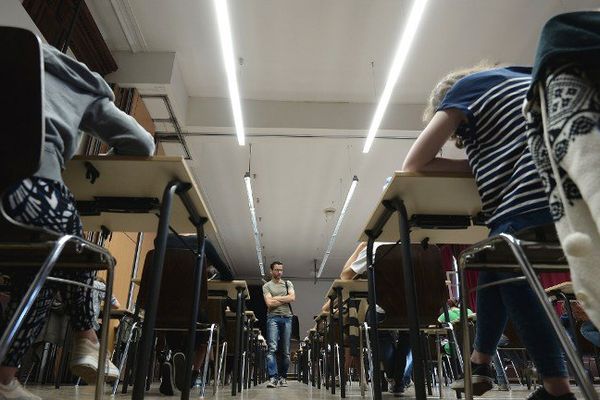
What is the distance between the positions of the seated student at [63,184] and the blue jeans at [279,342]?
358 centimetres

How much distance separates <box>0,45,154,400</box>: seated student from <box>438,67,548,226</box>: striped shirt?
3.20 feet

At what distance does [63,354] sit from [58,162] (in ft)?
11.0

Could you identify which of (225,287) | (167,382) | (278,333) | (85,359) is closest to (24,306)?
(85,359)

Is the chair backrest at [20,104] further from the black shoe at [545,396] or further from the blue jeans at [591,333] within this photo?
the blue jeans at [591,333]

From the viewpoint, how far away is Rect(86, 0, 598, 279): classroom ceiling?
438 centimetres

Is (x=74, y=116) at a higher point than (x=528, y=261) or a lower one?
higher

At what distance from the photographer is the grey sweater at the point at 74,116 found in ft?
A: 3.58

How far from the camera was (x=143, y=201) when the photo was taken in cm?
170

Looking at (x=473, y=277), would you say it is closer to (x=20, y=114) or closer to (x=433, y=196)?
(x=433, y=196)

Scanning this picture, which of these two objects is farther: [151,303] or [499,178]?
[151,303]

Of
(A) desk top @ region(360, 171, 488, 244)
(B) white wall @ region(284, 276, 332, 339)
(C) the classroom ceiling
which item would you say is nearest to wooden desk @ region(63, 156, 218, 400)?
(A) desk top @ region(360, 171, 488, 244)

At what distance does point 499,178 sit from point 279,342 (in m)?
4.21

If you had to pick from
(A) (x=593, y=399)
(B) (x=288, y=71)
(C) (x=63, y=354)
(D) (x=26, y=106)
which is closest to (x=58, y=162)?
(D) (x=26, y=106)

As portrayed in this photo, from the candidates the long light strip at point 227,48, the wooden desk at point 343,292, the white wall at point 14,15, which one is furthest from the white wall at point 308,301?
the white wall at point 14,15
